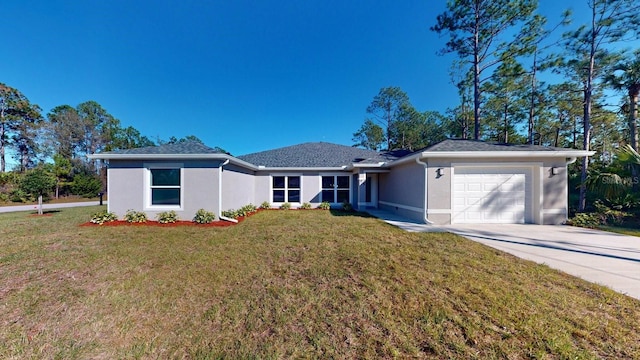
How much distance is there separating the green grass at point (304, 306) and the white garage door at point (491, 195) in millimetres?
3749

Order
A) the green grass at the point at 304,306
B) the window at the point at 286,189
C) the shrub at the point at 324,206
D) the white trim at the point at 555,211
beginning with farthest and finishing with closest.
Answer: the window at the point at 286,189 < the shrub at the point at 324,206 < the white trim at the point at 555,211 < the green grass at the point at 304,306

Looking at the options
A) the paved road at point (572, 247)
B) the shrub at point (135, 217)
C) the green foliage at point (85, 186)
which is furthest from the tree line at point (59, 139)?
the paved road at point (572, 247)

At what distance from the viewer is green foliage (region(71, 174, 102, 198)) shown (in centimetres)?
2192

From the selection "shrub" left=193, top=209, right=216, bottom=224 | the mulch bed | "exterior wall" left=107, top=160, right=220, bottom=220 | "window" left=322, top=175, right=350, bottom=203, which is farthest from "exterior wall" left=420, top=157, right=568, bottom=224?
"exterior wall" left=107, top=160, right=220, bottom=220

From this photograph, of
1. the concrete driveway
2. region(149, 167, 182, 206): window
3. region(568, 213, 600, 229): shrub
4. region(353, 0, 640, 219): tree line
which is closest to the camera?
Answer: the concrete driveway

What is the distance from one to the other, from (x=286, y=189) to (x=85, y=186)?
24.0 meters

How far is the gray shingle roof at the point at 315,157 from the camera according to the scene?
13.3 meters

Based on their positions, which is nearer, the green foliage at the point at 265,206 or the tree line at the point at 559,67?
the tree line at the point at 559,67

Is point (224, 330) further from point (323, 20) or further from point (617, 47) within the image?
point (617, 47)

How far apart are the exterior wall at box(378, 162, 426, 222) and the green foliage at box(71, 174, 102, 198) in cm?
2923

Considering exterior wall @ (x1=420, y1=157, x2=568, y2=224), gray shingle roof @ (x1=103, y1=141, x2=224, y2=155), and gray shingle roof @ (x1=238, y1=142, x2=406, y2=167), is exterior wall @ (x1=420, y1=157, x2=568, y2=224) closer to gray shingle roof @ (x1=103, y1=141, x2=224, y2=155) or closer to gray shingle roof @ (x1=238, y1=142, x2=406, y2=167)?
gray shingle roof @ (x1=238, y1=142, x2=406, y2=167)

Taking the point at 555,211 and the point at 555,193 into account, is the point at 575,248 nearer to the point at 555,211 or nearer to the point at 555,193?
the point at 555,211

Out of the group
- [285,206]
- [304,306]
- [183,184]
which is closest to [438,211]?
[304,306]

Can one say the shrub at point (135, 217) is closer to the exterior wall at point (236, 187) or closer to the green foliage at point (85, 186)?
the exterior wall at point (236, 187)
